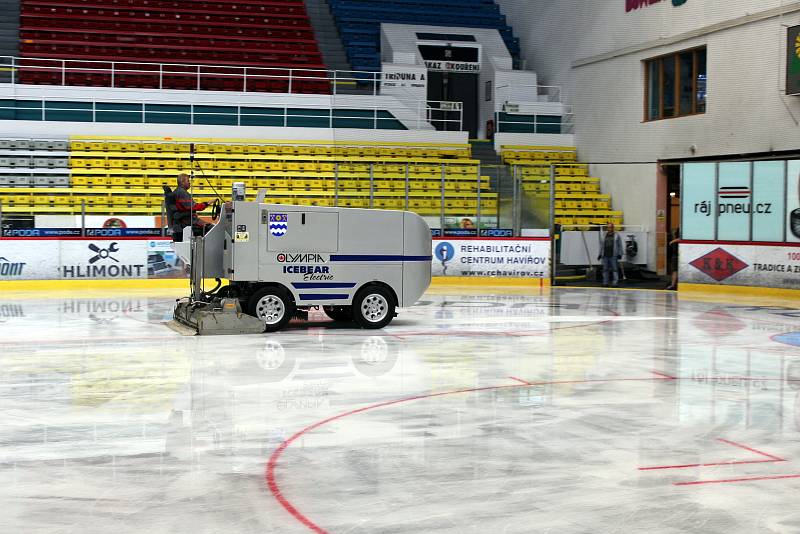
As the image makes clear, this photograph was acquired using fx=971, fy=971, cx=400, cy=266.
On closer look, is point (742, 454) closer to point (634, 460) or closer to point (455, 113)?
point (634, 460)

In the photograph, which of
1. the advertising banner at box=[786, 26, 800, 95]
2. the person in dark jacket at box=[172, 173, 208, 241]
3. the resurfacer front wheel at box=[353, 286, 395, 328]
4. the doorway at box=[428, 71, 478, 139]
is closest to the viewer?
the person in dark jacket at box=[172, 173, 208, 241]

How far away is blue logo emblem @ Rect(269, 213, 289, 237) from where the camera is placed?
13422mm

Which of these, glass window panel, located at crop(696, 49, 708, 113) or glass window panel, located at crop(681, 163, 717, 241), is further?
glass window panel, located at crop(696, 49, 708, 113)

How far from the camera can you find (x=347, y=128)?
29016 millimetres

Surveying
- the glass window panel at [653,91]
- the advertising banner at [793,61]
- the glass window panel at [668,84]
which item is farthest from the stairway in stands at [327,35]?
the advertising banner at [793,61]

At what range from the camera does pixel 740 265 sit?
20.9 metres

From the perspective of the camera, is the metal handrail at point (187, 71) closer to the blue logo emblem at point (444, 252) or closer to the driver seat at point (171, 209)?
the blue logo emblem at point (444, 252)

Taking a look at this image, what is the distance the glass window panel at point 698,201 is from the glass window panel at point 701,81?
A: 440cm

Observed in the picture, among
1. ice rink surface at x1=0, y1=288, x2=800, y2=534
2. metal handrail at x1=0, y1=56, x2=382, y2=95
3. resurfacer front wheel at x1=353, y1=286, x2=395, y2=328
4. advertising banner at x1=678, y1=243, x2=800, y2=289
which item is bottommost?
ice rink surface at x1=0, y1=288, x2=800, y2=534

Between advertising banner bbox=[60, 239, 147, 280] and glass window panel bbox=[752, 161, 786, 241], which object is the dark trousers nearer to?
glass window panel bbox=[752, 161, 786, 241]

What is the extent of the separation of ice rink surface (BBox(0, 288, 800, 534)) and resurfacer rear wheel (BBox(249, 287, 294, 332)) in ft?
0.72

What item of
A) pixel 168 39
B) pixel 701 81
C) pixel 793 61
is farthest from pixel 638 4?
pixel 168 39

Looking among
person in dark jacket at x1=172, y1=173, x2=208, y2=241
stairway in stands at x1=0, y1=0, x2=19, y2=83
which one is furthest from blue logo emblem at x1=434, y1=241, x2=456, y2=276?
stairway in stands at x1=0, y1=0, x2=19, y2=83

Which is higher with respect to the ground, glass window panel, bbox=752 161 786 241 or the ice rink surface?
glass window panel, bbox=752 161 786 241
